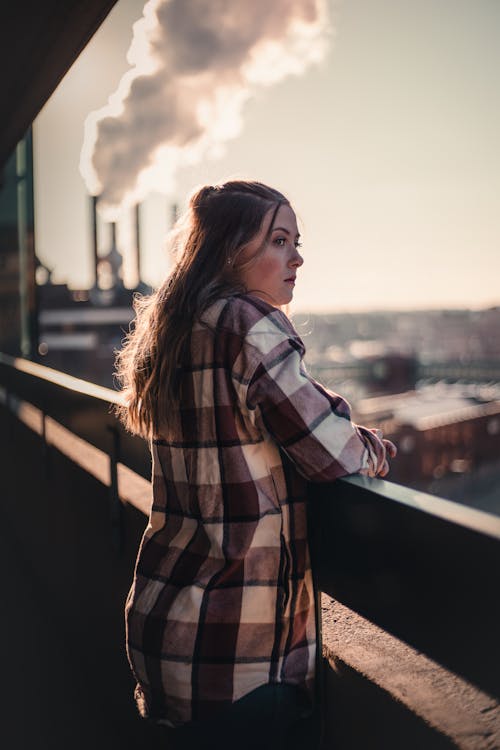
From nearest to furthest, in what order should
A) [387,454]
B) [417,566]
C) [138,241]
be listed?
[417,566]
[387,454]
[138,241]

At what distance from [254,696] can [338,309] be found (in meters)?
156

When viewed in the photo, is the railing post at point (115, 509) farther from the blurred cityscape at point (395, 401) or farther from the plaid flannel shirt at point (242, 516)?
the blurred cityscape at point (395, 401)

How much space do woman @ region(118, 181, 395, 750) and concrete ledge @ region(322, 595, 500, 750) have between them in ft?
0.28

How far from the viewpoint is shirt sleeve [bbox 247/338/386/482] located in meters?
1.02

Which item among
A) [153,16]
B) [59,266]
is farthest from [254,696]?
[59,266]

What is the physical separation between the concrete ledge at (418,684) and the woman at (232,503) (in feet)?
0.28

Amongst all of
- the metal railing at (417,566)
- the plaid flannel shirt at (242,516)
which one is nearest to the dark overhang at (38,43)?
the plaid flannel shirt at (242,516)

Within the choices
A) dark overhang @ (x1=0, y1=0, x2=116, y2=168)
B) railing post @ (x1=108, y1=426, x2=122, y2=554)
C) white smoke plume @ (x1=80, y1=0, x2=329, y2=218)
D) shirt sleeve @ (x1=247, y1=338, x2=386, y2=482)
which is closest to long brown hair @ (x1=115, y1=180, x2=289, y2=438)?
shirt sleeve @ (x1=247, y1=338, x2=386, y2=482)

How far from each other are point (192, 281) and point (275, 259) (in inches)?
5.9

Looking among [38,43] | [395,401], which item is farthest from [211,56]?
[395,401]

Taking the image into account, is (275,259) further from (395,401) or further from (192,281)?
(395,401)

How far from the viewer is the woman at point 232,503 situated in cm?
103

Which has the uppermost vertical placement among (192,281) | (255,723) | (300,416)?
(192,281)

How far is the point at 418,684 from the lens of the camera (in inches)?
39.6
